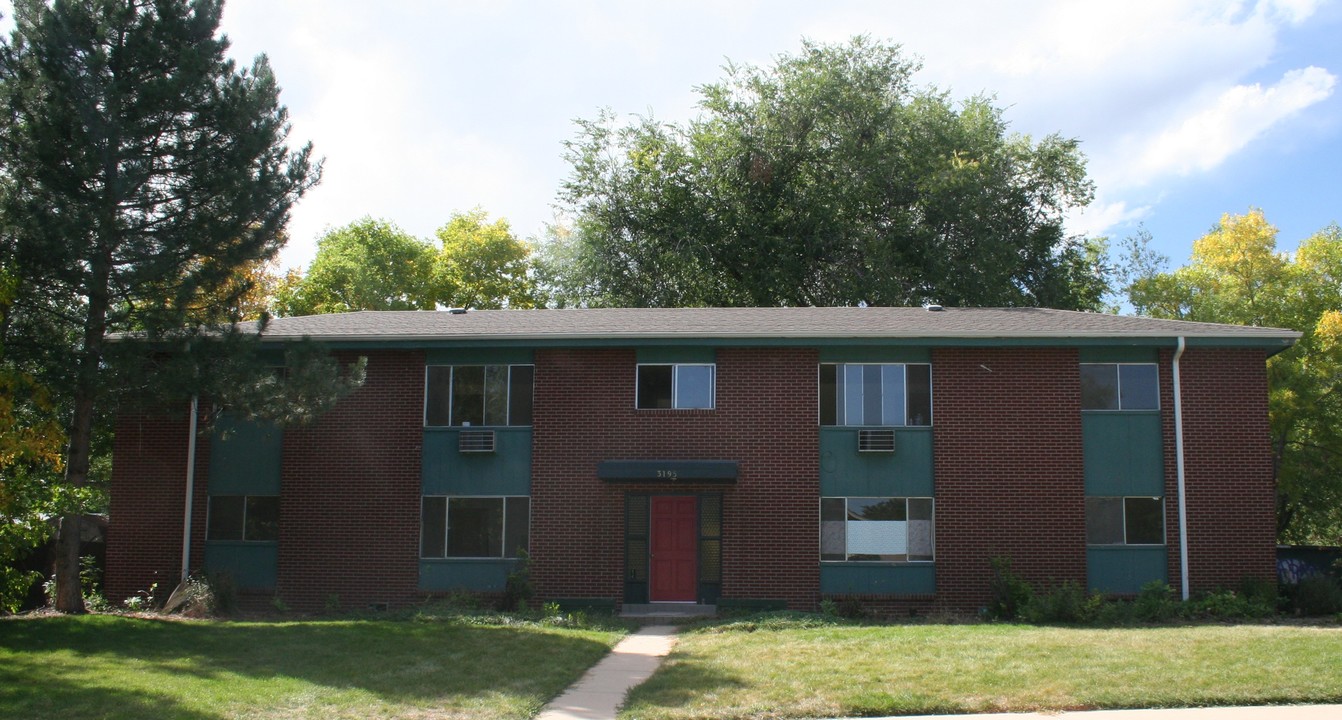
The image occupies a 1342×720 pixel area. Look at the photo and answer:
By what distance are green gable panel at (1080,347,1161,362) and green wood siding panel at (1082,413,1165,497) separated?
91 centimetres

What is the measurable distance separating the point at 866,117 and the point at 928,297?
19.2ft

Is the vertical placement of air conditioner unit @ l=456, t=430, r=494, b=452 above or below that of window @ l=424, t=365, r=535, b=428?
below

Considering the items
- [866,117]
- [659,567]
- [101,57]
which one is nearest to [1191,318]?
[866,117]

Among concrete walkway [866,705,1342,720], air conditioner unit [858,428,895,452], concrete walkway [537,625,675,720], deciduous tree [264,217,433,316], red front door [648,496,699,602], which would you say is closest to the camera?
concrete walkway [866,705,1342,720]

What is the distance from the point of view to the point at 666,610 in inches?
707

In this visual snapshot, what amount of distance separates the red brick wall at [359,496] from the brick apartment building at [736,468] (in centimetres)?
4

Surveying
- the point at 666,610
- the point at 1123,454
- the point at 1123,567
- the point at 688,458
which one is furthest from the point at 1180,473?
the point at 666,610

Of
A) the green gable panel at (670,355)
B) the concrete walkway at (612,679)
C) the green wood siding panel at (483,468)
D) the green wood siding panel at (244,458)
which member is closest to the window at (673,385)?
the green gable panel at (670,355)

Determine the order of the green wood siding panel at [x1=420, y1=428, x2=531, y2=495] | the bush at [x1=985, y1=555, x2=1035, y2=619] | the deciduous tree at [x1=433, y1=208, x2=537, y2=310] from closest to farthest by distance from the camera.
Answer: the bush at [x1=985, y1=555, x2=1035, y2=619] → the green wood siding panel at [x1=420, y1=428, x2=531, y2=495] → the deciduous tree at [x1=433, y1=208, x2=537, y2=310]

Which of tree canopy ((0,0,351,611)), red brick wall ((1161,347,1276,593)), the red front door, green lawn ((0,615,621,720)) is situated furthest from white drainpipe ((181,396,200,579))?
red brick wall ((1161,347,1276,593))

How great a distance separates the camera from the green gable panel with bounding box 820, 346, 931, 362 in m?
18.4

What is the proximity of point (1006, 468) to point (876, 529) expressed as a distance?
230cm

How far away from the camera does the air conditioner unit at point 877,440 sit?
18078mm

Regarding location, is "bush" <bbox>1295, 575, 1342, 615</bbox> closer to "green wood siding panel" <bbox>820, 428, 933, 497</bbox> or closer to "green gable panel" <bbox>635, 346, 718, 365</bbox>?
"green wood siding panel" <bbox>820, 428, 933, 497</bbox>
